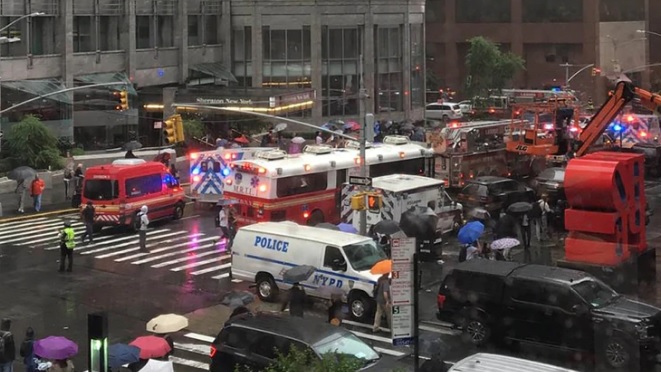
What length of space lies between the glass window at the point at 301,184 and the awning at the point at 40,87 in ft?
64.1

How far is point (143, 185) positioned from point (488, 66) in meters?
39.8

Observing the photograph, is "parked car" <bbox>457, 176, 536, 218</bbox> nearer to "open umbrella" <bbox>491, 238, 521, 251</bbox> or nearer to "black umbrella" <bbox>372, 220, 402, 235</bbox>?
"black umbrella" <bbox>372, 220, 402, 235</bbox>

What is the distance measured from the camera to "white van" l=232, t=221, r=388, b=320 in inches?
779

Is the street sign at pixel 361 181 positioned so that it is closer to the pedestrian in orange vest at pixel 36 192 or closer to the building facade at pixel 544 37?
the building facade at pixel 544 37

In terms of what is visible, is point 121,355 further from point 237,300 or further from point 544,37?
point 544,37

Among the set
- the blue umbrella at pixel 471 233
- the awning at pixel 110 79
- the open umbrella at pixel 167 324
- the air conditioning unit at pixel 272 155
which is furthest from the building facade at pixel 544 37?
the awning at pixel 110 79

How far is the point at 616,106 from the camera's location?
2950 centimetres

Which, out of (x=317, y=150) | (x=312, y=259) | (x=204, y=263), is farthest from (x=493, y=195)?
(x=312, y=259)

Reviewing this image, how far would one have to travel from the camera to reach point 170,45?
183ft

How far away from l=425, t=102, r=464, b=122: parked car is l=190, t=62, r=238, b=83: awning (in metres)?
15.0

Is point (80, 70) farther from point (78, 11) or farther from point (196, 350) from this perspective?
point (196, 350)

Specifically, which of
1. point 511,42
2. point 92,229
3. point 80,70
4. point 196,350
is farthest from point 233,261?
point 511,42

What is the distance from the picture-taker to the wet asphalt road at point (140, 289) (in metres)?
18.2

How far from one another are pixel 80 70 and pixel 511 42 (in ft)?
105
